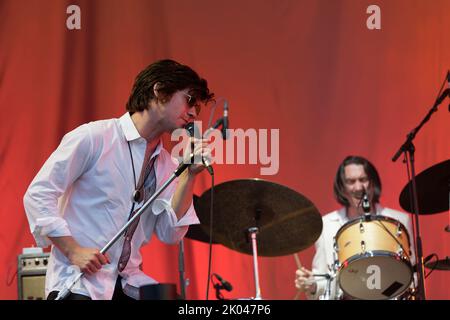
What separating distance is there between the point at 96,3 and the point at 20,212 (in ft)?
4.28

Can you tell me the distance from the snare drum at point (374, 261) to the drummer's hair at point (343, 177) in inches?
28.4

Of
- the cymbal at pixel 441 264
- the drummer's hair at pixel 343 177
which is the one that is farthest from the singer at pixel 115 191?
the drummer's hair at pixel 343 177

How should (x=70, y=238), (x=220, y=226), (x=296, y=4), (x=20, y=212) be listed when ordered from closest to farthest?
(x=70, y=238), (x=220, y=226), (x=20, y=212), (x=296, y=4)

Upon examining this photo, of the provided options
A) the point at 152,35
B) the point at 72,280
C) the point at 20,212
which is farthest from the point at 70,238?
the point at 152,35

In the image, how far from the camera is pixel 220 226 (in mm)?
3582

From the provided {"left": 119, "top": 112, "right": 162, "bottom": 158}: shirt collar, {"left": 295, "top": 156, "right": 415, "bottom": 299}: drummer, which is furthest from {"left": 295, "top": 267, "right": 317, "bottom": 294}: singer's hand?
{"left": 119, "top": 112, "right": 162, "bottom": 158}: shirt collar

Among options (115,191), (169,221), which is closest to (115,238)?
(115,191)

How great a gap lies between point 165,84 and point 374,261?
1.48 m

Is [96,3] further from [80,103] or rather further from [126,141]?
[126,141]

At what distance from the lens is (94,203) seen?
250 cm

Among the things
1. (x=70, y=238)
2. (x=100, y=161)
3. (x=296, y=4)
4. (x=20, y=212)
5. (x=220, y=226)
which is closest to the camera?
(x=70, y=238)

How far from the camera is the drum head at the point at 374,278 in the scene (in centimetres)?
352

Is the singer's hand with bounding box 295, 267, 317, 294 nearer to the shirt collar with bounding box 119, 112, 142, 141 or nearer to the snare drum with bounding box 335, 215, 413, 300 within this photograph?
the snare drum with bounding box 335, 215, 413, 300

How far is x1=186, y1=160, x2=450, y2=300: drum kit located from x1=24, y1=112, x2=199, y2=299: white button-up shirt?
2.53 feet
